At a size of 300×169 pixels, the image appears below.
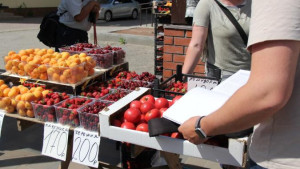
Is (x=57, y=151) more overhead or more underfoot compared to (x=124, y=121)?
more underfoot

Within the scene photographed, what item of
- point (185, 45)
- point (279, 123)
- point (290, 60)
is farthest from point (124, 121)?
point (185, 45)

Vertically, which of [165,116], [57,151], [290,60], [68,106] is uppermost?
[290,60]

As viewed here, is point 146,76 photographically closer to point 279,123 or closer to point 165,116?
point 165,116

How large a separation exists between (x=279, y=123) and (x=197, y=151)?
0.51 meters

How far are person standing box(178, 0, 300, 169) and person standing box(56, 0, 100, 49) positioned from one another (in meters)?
2.97

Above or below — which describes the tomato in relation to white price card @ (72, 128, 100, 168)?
above

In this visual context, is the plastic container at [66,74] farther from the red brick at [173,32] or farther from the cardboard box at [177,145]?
the red brick at [173,32]

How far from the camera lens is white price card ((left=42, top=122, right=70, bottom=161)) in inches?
85.0

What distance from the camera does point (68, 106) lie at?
94.3 inches

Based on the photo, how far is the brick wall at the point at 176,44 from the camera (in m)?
4.18

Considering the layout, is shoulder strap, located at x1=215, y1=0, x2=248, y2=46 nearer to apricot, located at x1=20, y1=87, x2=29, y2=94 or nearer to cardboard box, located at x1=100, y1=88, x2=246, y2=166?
cardboard box, located at x1=100, y1=88, x2=246, y2=166

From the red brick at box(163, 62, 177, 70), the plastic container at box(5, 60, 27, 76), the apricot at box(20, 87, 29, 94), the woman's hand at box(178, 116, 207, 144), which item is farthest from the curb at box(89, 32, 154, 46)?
the woman's hand at box(178, 116, 207, 144)

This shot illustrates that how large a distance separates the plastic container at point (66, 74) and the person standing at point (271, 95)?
5.64 ft

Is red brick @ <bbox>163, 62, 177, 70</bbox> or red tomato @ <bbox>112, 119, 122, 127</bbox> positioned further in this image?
red brick @ <bbox>163, 62, 177, 70</bbox>
